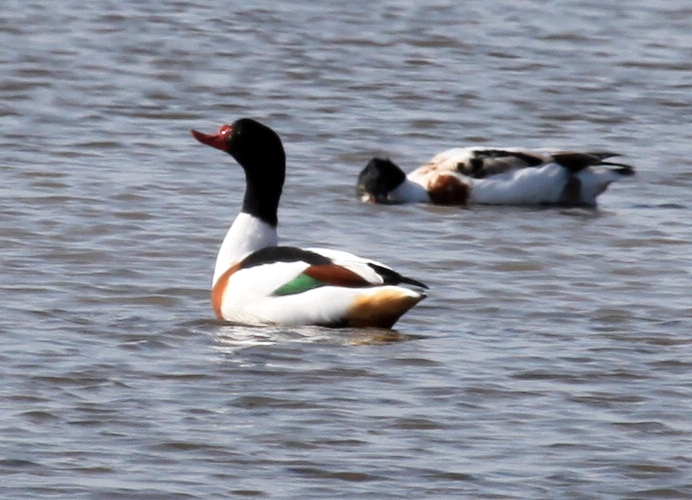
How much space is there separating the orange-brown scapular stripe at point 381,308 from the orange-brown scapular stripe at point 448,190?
4.01 metres

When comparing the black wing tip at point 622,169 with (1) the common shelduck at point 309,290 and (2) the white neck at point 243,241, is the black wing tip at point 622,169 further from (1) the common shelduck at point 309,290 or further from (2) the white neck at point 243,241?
(1) the common shelduck at point 309,290

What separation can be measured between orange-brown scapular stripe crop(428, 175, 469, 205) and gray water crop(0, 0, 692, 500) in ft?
0.58

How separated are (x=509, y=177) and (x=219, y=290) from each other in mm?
4363

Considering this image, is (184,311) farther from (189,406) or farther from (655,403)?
(655,403)

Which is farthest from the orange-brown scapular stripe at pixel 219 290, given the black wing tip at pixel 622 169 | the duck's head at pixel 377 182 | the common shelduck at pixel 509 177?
the black wing tip at pixel 622 169

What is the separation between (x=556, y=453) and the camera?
7164mm

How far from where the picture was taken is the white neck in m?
9.70

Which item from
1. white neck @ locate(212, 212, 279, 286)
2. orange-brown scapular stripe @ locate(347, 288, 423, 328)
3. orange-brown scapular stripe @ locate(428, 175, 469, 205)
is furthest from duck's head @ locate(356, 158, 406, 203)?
orange-brown scapular stripe @ locate(347, 288, 423, 328)

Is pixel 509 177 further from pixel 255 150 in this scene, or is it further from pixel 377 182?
pixel 255 150

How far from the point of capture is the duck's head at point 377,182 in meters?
12.8

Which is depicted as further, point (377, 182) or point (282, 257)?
point (377, 182)

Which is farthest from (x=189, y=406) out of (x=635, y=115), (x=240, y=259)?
(x=635, y=115)

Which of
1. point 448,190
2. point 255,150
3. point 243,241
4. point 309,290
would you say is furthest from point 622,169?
point 309,290

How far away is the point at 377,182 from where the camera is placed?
41.9 ft
